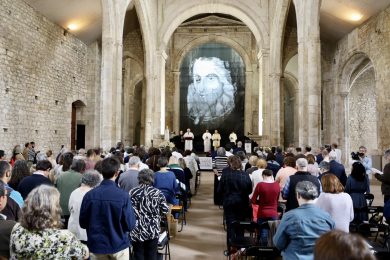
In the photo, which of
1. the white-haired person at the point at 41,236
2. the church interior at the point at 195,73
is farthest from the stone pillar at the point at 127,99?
the white-haired person at the point at 41,236

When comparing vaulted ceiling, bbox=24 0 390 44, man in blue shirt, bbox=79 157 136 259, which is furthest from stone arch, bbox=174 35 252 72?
man in blue shirt, bbox=79 157 136 259

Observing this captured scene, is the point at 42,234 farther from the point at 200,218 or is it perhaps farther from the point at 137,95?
the point at 137,95

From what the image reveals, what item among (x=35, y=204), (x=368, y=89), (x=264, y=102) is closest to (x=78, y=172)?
(x=35, y=204)

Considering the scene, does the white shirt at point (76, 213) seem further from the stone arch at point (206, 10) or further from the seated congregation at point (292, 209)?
the stone arch at point (206, 10)

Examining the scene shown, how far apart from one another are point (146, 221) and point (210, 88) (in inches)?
1065

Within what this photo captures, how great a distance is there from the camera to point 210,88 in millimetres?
30703

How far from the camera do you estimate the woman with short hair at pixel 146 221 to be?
13.3 feet

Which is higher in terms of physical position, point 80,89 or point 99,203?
point 80,89

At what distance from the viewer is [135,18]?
2359 cm

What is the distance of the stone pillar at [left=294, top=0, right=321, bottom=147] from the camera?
43.8 ft

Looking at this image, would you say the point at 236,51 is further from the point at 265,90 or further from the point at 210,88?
the point at 265,90

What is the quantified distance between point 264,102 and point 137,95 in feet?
39.8

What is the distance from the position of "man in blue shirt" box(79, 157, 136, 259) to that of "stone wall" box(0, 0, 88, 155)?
11.1 m

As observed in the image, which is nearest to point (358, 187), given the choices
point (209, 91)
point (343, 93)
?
point (343, 93)
